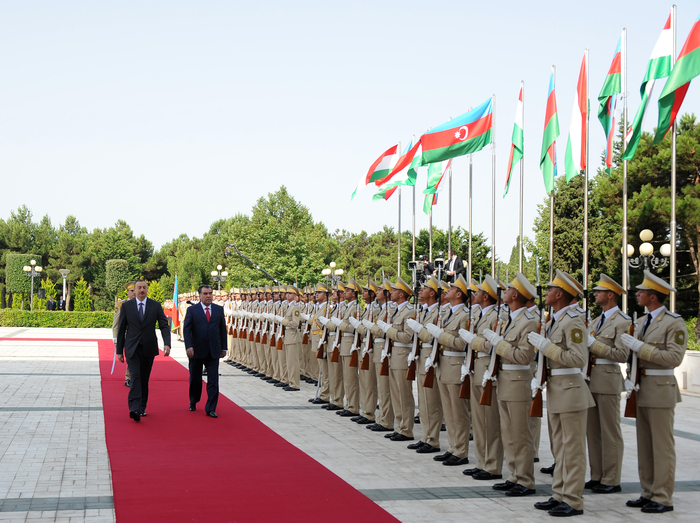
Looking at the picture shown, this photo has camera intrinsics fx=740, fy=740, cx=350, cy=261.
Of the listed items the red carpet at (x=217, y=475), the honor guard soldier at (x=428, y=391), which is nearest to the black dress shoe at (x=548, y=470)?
the honor guard soldier at (x=428, y=391)

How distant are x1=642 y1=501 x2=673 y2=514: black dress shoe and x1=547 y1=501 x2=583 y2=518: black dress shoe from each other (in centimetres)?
58

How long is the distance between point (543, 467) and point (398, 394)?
2053mm

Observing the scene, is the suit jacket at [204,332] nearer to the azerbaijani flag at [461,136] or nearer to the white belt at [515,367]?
the white belt at [515,367]

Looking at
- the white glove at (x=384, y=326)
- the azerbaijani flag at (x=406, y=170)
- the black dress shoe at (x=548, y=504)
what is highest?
the azerbaijani flag at (x=406, y=170)

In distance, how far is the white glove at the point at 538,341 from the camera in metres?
5.94

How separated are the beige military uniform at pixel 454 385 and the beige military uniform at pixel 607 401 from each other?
4.38 ft

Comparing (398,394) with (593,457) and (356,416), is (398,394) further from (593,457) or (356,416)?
(593,457)

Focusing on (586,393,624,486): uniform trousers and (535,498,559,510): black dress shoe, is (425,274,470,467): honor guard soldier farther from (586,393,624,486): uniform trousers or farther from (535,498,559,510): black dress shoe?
(535,498,559,510): black dress shoe

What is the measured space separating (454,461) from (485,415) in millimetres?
854

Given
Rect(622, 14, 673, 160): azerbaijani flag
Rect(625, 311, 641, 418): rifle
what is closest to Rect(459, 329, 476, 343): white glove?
Rect(625, 311, 641, 418): rifle

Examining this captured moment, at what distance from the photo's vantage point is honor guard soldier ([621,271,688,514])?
602 centimetres

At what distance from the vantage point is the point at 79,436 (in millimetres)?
8758

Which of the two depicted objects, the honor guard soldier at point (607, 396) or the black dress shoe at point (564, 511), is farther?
the honor guard soldier at point (607, 396)

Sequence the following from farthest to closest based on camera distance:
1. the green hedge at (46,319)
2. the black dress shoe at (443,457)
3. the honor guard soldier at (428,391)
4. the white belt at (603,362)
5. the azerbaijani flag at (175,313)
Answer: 1. the green hedge at (46,319)
2. the azerbaijani flag at (175,313)
3. the honor guard soldier at (428,391)
4. the black dress shoe at (443,457)
5. the white belt at (603,362)
